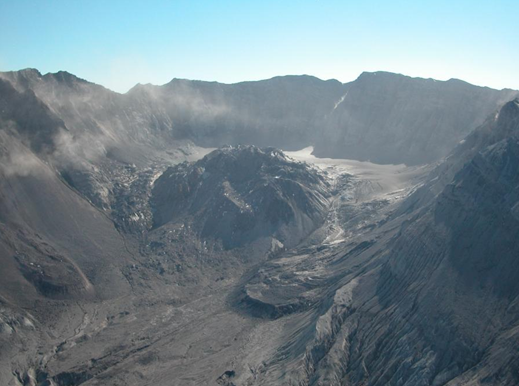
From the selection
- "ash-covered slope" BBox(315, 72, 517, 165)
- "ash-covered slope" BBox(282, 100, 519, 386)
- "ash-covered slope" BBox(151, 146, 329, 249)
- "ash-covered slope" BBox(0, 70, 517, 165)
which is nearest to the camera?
"ash-covered slope" BBox(282, 100, 519, 386)

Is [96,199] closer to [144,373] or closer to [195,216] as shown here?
[195,216]

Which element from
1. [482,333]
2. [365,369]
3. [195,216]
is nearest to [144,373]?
[365,369]

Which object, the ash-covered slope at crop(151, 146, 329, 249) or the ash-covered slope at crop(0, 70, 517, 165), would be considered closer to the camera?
the ash-covered slope at crop(151, 146, 329, 249)

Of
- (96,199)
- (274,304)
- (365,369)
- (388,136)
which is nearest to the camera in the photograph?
Result: (365,369)

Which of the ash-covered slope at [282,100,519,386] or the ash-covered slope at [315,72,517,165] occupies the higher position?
the ash-covered slope at [315,72,517,165]

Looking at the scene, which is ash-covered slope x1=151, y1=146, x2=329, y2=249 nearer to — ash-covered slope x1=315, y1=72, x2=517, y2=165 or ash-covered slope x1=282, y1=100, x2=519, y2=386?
ash-covered slope x1=282, y1=100, x2=519, y2=386

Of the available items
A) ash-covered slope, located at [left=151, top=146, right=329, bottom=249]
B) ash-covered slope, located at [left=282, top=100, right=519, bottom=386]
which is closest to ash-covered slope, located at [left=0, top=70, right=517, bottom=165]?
ash-covered slope, located at [left=151, top=146, right=329, bottom=249]

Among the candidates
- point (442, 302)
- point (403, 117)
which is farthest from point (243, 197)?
point (403, 117)
